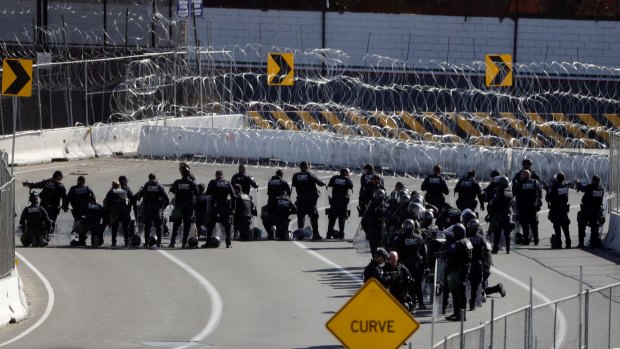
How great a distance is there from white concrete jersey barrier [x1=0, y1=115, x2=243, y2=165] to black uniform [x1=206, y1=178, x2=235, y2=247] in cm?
1005

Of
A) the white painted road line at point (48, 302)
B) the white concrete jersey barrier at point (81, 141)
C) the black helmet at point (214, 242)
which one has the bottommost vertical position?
the white painted road line at point (48, 302)

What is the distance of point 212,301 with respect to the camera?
21.2 m

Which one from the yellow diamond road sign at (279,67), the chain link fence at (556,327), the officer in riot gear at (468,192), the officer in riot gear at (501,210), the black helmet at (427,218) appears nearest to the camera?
the chain link fence at (556,327)

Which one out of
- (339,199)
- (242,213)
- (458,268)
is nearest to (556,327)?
(458,268)

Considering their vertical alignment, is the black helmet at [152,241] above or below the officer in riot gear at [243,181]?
below

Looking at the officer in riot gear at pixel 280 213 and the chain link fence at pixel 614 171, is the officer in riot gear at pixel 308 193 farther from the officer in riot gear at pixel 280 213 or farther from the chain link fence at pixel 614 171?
the chain link fence at pixel 614 171

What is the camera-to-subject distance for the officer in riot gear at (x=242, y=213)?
2661 centimetres

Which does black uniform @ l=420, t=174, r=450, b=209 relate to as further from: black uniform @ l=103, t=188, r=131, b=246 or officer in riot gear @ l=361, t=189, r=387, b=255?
black uniform @ l=103, t=188, r=131, b=246

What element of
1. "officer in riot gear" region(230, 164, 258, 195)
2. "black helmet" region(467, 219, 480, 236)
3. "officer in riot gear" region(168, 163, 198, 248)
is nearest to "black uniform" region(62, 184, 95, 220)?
"officer in riot gear" region(168, 163, 198, 248)

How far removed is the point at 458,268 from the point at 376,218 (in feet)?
13.6

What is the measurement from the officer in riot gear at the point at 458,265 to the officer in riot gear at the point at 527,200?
690cm

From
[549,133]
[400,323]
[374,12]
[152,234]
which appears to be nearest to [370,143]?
[549,133]

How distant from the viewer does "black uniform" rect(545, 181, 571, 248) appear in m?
26.4

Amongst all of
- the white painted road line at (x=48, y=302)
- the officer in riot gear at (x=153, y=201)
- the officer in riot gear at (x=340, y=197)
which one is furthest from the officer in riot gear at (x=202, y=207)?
the white painted road line at (x=48, y=302)
